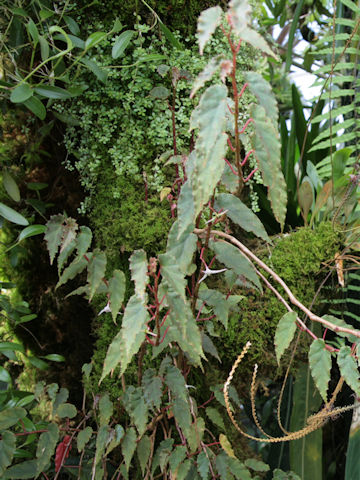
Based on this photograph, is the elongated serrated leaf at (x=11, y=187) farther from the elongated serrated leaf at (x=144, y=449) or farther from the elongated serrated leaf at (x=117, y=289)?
the elongated serrated leaf at (x=144, y=449)

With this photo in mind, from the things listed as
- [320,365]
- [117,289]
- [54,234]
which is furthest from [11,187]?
[320,365]

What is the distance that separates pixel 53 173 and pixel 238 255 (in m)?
0.79

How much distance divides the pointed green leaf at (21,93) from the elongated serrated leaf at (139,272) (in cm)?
46

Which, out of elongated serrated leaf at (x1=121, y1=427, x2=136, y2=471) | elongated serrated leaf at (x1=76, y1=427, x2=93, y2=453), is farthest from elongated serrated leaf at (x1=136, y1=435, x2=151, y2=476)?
elongated serrated leaf at (x1=76, y1=427, x2=93, y2=453)

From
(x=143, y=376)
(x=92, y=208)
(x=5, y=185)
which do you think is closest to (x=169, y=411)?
(x=143, y=376)

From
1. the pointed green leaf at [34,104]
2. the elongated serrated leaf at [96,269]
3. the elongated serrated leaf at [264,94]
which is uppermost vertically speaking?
the elongated serrated leaf at [264,94]

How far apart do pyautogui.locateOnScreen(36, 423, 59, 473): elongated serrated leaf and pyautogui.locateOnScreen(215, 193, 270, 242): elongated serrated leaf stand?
581 millimetres

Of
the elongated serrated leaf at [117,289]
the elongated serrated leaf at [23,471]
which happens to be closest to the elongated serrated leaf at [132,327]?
the elongated serrated leaf at [117,289]

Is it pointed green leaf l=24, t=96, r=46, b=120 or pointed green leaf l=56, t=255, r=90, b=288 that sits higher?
pointed green leaf l=24, t=96, r=46, b=120

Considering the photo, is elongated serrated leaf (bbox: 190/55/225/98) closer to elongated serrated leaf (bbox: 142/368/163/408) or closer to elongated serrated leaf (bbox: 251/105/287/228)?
elongated serrated leaf (bbox: 251/105/287/228)

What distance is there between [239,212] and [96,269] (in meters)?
0.28

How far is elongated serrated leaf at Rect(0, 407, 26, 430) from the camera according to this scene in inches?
34.5

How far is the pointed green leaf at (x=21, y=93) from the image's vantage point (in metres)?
0.91

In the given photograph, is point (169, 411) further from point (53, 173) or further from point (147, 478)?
point (53, 173)
